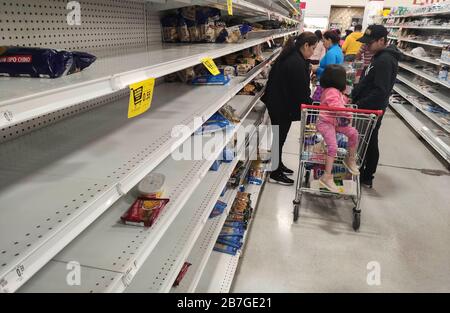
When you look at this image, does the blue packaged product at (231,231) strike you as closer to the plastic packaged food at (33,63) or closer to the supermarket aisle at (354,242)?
the supermarket aisle at (354,242)

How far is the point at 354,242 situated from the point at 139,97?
2.41 m

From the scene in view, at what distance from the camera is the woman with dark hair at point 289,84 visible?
Result: 3.28 m

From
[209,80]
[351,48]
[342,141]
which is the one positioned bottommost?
[342,141]

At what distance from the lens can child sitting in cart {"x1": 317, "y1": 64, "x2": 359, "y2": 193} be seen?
2746 millimetres

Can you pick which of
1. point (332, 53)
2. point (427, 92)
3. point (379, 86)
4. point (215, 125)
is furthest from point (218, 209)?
point (427, 92)

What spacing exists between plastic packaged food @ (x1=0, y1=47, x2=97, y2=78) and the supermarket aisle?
1.85 m

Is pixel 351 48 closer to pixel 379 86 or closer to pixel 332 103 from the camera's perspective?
pixel 379 86

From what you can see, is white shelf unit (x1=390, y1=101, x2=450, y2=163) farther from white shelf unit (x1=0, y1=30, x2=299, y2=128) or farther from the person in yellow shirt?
white shelf unit (x1=0, y1=30, x2=299, y2=128)

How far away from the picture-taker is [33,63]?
34.4 inches

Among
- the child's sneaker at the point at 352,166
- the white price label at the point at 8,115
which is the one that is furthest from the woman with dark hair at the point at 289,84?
the white price label at the point at 8,115

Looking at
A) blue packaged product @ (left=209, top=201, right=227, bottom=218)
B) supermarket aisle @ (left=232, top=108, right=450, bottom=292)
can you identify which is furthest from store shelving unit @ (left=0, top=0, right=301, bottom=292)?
supermarket aisle @ (left=232, top=108, right=450, bottom=292)

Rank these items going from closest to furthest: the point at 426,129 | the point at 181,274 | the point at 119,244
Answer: the point at 119,244, the point at 181,274, the point at 426,129
